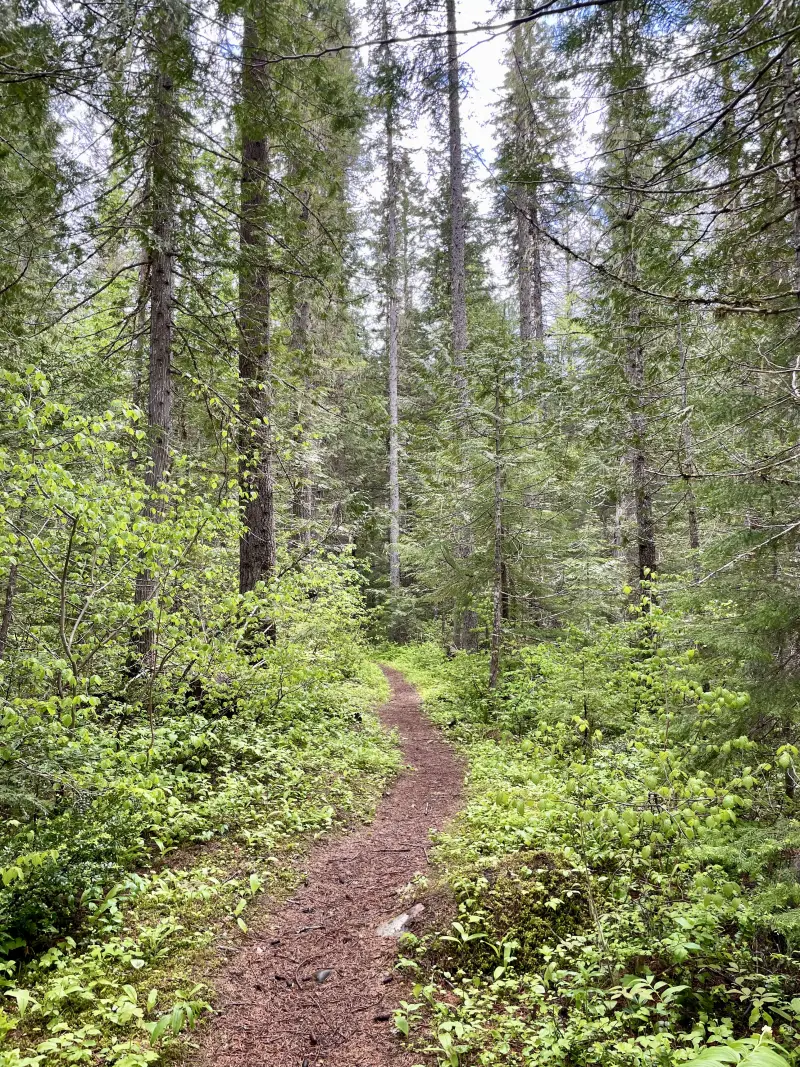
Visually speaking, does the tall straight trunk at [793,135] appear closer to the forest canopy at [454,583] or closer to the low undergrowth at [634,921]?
the forest canopy at [454,583]

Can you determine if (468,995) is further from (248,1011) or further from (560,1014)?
(248,1011)

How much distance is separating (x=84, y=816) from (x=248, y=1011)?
184 cm

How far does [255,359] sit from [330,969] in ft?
23.8

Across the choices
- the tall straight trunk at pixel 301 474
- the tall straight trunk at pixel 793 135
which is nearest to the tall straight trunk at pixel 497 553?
the tall straight trunk at pixel 301 474

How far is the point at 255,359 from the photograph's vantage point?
322 inches

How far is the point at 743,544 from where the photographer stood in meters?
4.14

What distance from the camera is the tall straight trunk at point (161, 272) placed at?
6324 mm

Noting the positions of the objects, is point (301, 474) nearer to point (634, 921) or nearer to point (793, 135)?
point (793, 135)

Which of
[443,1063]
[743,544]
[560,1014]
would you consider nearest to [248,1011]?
[443,1063]

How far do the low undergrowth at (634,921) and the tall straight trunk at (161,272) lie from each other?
13.5ft

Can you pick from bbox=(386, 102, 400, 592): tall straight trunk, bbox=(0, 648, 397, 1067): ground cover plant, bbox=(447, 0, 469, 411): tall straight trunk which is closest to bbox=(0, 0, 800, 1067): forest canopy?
bbox=(0, 648, 397, 1067): ground cover plant

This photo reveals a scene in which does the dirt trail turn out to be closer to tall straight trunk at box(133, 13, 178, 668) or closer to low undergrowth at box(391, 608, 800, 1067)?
low undergrowth at box(391, 608, 800, 1067)

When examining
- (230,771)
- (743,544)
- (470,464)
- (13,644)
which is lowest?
(230,771)

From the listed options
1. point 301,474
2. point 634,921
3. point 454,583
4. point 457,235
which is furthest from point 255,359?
point 457,235
